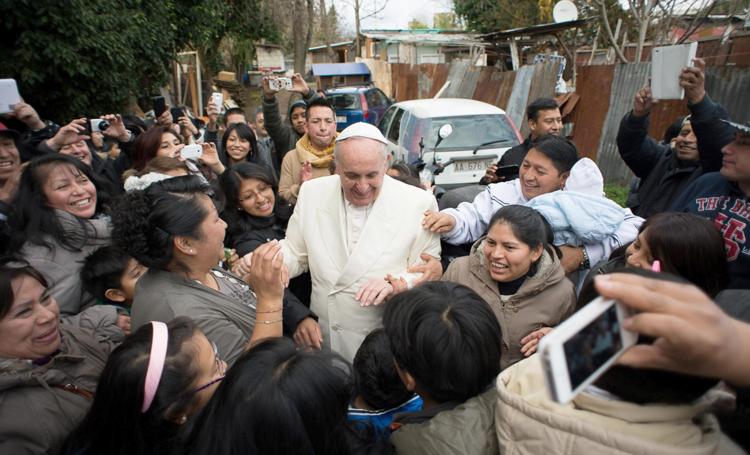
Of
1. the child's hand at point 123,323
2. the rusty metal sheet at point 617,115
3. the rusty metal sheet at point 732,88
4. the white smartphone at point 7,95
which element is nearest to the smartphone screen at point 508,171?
the child's hand at point 123,323

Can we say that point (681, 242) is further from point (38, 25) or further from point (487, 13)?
point (487, 13)

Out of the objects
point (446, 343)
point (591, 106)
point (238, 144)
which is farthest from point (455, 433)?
point (591, 106)

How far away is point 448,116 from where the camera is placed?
719cm

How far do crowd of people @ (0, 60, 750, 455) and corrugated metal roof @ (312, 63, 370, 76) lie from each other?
20.4 m

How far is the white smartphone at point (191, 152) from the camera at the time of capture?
3.82 m

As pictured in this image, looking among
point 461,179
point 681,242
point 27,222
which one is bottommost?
point 461,179

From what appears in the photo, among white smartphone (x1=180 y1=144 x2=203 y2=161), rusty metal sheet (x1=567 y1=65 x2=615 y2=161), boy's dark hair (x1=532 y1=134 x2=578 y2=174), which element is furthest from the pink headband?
rusty metal sheet (x1=567 y1=65 x2=615 y2=161)

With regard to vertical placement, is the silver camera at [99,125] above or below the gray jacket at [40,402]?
above

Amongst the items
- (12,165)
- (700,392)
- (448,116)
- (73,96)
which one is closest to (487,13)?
(448,116)

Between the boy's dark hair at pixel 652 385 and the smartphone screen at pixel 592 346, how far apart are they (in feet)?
0.76

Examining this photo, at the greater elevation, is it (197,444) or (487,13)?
(487,13)

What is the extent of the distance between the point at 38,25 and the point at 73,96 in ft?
3.77

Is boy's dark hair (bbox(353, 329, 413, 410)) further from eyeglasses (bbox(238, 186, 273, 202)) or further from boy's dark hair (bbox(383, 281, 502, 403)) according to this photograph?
eyeglasses (bbox(238, 186, 273, 202))

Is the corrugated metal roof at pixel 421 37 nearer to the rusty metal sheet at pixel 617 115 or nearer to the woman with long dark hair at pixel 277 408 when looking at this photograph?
the rusty metal sheet at pixel 617 115
